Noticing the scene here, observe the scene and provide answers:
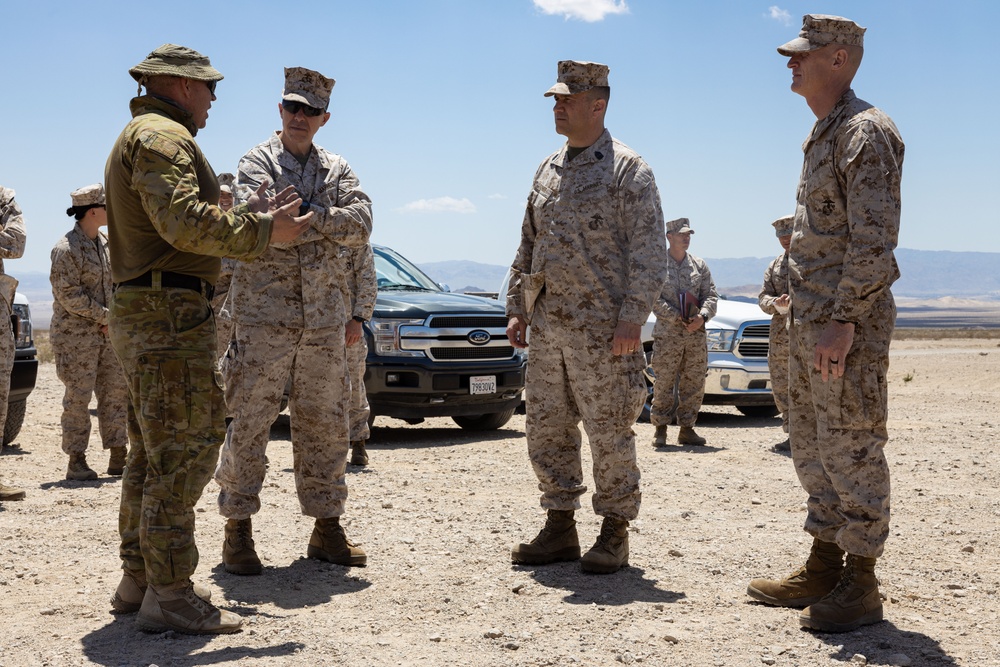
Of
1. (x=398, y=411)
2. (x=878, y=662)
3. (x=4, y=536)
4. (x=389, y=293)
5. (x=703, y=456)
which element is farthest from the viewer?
(x=389, y=293)

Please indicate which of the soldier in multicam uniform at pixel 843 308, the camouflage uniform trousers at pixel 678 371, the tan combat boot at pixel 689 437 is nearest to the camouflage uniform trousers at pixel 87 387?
the camouflage uniform trousers at pixel 678 371

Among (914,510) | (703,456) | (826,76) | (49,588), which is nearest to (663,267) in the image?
(826,76)

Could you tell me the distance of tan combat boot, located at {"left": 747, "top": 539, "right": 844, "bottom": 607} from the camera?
193 inches

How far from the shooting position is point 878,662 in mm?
4172

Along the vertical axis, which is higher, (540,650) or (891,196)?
(891,196)

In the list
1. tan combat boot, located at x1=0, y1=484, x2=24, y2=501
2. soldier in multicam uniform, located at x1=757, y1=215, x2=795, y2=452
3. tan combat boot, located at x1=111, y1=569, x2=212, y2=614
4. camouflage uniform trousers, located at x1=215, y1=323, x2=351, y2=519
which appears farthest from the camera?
soldier in multicam uniform, located at x1=757, y1=215, x2=795, y2=452

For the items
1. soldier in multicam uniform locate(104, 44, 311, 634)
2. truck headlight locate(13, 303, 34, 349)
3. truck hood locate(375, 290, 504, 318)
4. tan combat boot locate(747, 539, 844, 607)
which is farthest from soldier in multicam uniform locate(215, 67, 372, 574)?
truck hood locate(375, 290, 504, 318)

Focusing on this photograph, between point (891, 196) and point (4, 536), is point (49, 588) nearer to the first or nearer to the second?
point (4, 536)

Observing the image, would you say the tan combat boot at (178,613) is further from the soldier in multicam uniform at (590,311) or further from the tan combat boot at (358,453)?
the tan combat boot at (358,453)

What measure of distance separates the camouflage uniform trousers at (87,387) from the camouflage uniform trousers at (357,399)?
1865 mm

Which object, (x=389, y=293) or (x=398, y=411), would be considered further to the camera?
(x=389, y=293)

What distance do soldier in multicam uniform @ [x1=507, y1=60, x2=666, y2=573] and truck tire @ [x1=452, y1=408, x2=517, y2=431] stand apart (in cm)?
616

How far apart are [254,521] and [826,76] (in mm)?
4332

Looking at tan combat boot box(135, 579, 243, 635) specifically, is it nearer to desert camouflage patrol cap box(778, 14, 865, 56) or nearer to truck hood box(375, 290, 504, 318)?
desert camouflage patrol cap box(778, 14, 865, 56)
